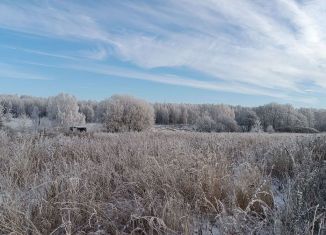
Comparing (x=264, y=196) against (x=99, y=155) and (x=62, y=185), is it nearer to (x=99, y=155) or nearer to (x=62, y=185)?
(x=62, y=185)

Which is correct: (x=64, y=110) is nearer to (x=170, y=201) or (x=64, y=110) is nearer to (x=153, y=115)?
(x=153, y=115)

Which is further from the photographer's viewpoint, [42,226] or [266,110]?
[266,110]

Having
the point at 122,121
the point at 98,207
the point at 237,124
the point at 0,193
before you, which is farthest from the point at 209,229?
the point at 237,124

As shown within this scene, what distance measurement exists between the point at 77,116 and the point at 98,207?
90.6m

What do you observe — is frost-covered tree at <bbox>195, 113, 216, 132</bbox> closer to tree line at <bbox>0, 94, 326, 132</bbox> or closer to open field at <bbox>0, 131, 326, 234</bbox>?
tree line at <bbox>0, 94, 326, 132</bbox>

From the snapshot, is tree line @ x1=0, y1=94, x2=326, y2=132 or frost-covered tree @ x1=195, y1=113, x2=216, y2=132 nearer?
tree line @ x1=0, y1=94, x2=326, y2=132

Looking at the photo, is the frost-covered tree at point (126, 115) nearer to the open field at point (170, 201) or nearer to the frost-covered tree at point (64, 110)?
the frost-covered tree at point (64, 110)

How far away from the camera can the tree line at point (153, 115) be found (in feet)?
208

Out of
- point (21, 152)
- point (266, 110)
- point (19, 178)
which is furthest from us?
point (266, 110)

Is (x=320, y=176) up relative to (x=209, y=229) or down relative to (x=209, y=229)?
up

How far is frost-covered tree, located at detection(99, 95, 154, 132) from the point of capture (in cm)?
6234

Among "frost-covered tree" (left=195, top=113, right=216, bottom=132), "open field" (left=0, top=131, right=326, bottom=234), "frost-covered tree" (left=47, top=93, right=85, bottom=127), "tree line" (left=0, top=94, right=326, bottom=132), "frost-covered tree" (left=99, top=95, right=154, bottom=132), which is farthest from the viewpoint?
"frost-covered tree" (left=47, top=93, right=85, bottom=127)

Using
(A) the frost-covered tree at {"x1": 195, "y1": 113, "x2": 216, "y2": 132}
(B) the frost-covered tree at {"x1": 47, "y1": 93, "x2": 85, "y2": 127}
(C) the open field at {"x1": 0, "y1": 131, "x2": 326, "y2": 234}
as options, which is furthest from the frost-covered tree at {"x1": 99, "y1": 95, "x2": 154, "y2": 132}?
(C) the open field at {"x1": 0, "y1": 131, "x2": 326, "y2": 234}

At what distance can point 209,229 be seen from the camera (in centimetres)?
374
